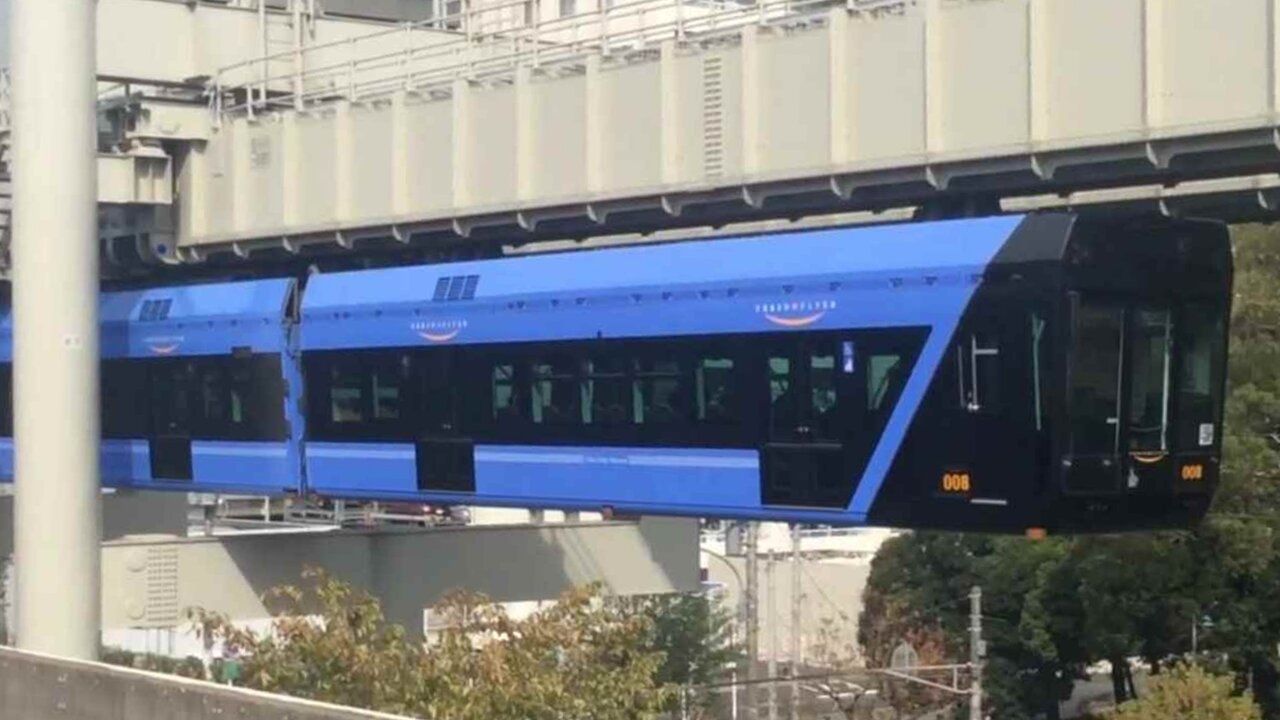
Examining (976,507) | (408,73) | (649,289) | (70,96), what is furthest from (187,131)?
(976,507)

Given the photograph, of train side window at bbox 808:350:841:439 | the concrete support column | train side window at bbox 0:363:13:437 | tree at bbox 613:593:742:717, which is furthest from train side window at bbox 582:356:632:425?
tree at bbox 613:593:742:717

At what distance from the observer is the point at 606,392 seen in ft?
60.8

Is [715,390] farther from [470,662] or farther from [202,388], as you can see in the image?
[202,388]

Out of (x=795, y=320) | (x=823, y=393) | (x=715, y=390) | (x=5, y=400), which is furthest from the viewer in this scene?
(x=5, y=400)

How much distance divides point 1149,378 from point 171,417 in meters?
12.7

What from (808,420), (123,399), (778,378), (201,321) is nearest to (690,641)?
(123,399)

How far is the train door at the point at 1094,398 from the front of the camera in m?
14.8

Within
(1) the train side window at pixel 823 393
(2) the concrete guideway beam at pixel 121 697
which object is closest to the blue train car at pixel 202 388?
(2) the concrete guideway beam at pixel 121 697

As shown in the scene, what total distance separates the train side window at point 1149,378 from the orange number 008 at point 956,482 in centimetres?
127

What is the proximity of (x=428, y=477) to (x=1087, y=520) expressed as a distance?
754cm

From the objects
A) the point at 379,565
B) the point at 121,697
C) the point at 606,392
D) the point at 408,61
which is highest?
the point at 408,61

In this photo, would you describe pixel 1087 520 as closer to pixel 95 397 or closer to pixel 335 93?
pixel 95 397

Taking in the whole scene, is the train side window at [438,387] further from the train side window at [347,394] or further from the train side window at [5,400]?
the train side window at [5,400]

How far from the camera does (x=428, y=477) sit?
2052 centimetres
